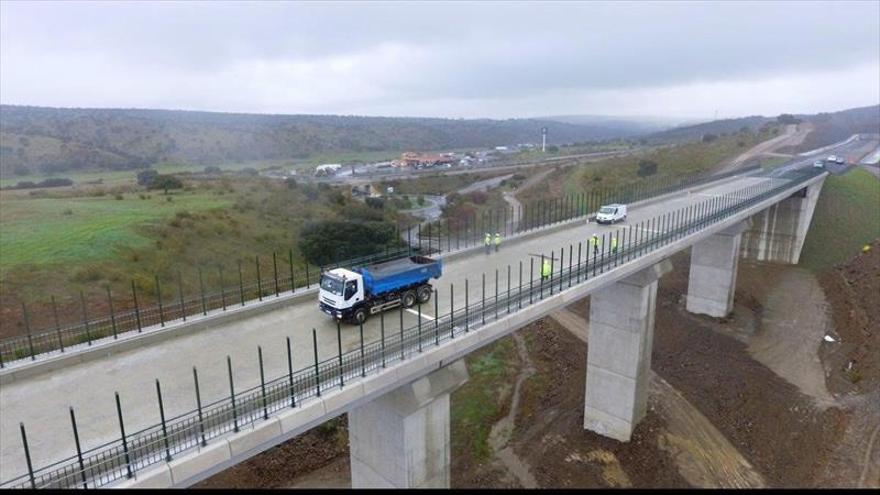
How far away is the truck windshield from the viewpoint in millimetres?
18031

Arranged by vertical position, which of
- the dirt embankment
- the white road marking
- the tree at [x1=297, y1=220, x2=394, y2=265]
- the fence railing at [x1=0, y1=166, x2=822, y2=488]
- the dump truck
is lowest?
the dirt embankment

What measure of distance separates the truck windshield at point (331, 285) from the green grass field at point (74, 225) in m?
30.6

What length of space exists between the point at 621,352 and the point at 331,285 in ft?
57.6

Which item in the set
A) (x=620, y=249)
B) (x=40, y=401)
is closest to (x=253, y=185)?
(x=620, y=249)

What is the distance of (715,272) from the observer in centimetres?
4450

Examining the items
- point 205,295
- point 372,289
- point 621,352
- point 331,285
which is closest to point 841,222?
point 621,352

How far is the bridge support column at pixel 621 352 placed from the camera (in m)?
28.5

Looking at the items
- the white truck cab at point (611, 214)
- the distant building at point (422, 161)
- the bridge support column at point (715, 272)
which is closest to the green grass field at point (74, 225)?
the white truck cab at point (611, 214)

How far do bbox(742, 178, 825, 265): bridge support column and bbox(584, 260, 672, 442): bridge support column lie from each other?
36285 mm

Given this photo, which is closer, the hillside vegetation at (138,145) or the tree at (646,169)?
the tree at (646,169)

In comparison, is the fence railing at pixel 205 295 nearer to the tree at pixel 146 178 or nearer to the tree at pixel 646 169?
the tree at pixel 646 169

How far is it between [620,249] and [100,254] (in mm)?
37177

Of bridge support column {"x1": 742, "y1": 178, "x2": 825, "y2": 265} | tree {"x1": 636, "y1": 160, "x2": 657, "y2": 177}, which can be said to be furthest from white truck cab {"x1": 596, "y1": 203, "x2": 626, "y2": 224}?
tree {"x1": 636, "y1": 160, "x2": 657, "y2": 177}

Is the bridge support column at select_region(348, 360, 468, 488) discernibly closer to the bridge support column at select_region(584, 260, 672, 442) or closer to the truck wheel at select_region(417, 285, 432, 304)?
the truck wheel at select_region(417, 285, 432, 304)
